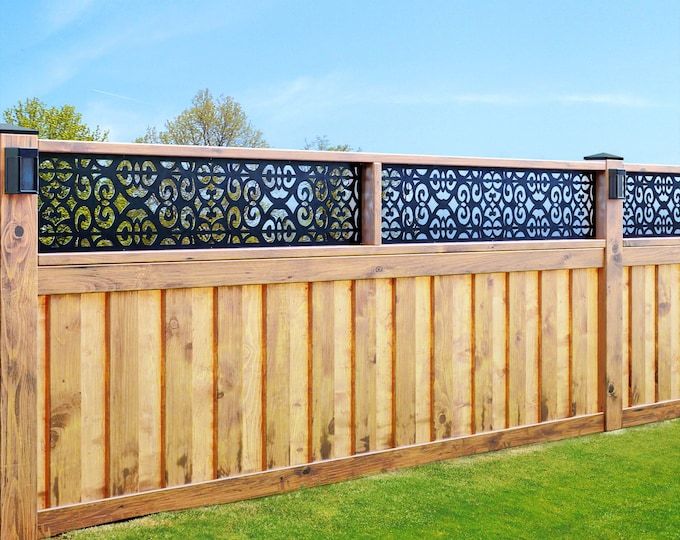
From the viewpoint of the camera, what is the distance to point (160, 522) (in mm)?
3613

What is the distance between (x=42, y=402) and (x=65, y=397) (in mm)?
90

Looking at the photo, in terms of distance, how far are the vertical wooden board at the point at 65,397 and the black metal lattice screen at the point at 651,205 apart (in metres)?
3.48

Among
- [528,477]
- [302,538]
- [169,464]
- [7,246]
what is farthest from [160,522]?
[528,477]

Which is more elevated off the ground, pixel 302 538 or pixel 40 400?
pixel 40 400

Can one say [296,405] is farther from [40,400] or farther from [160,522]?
[40,400]

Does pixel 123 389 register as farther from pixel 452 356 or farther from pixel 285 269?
pixel 452 356

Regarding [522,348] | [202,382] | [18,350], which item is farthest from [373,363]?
[18,350]

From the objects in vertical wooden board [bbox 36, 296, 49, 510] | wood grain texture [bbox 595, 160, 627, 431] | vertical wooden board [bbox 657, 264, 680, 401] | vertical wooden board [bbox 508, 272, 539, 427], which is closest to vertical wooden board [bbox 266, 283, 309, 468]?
vertical wooden board [bbox 36, 296, 49, 510]

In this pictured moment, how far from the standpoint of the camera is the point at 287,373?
3994 millimetres

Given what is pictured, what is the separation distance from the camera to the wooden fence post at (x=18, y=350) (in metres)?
3.33

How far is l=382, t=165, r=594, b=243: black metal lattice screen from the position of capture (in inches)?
172

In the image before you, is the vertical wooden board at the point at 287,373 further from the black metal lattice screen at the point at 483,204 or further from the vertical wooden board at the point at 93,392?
the vertical wooden board at the point at 93,392

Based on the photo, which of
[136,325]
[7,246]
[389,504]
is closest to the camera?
[7,246]

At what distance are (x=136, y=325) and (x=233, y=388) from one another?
0.54m
